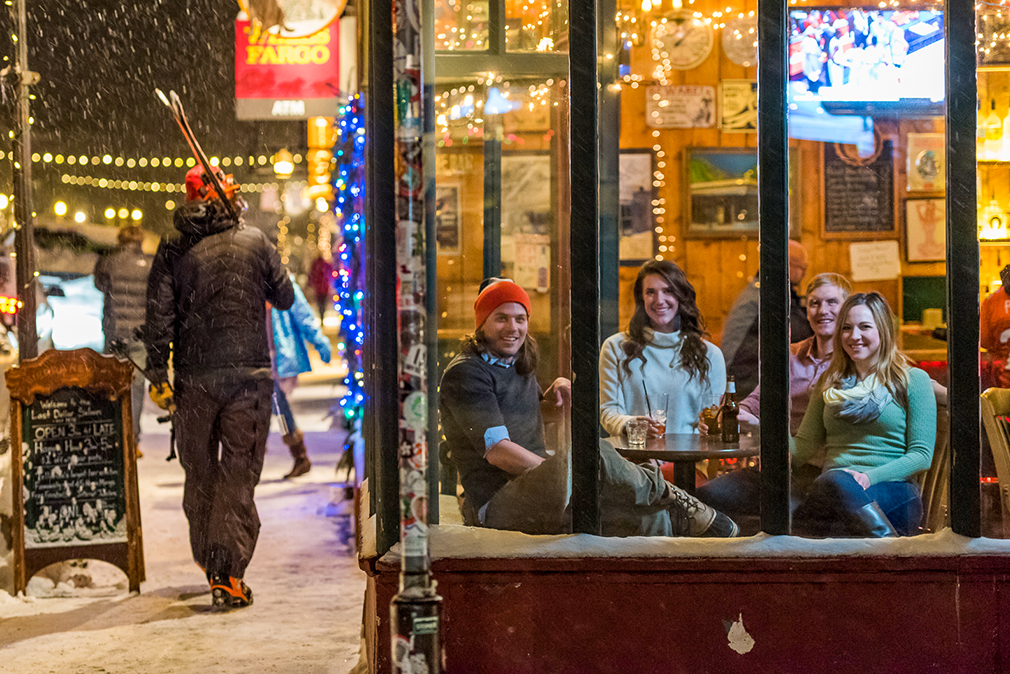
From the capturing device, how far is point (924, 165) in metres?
7.11

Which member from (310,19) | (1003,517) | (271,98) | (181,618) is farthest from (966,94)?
(271,98)

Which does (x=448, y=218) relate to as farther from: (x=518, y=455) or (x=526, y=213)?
(x=518, y=455)

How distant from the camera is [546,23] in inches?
237

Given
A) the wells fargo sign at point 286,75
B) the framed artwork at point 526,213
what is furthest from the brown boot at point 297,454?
the framed artwork at point 526,213

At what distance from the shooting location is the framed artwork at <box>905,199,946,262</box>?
264 inches

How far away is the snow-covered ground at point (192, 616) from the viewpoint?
4367 millimetres

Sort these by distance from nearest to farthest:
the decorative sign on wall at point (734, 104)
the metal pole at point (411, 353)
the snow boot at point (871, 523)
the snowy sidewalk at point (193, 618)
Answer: the metal pole at point (411, 353)
the snow boot at point (871, 523)
the snowy sidewalk at point (193, 618)
the decorative sign on wall at point (734, 104)

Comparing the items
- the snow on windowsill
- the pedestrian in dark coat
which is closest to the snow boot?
the snow on windowsill

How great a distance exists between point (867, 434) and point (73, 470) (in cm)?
396

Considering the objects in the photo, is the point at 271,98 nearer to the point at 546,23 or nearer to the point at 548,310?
the point at 546,23

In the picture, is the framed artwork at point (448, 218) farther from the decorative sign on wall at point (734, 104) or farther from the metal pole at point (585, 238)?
the decorative sign on wall at point (734, 104)

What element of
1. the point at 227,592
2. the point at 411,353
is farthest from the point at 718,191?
the point at 411,353

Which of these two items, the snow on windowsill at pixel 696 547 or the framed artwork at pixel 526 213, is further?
the framed artwork at pixel 526 213

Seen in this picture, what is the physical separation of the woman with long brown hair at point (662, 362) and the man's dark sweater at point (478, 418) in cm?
48
